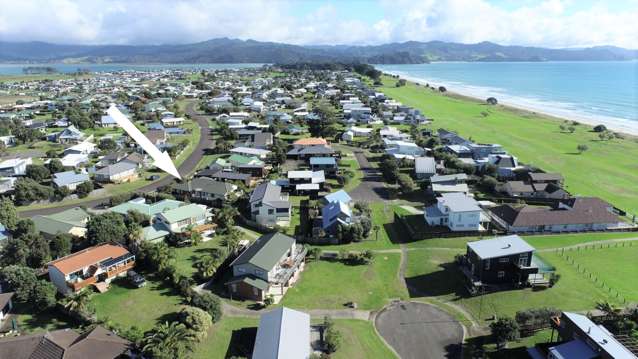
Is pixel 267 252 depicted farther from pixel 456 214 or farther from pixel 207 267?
pixel 456 214

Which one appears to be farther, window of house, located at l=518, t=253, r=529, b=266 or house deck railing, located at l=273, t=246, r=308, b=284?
house deck railing, located at l=273, t=246, r=308, b=284

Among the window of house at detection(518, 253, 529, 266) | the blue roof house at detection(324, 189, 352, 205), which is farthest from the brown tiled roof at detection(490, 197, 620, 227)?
the blue roof house at detection(324, 189, 352, 205)

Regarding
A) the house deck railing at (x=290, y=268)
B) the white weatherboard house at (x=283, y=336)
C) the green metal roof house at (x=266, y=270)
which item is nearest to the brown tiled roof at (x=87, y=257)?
the green metal roof house at (x=266, y=270)

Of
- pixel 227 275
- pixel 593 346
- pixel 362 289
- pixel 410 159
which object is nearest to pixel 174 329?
pixel 227 275

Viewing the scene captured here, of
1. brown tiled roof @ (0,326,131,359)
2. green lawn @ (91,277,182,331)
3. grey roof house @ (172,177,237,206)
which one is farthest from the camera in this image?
grey roof house @ (172,177,237,206)

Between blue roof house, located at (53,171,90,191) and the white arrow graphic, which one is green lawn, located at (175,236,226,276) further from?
the white arrow graphic

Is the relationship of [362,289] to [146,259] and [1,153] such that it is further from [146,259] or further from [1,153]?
[1,153]
